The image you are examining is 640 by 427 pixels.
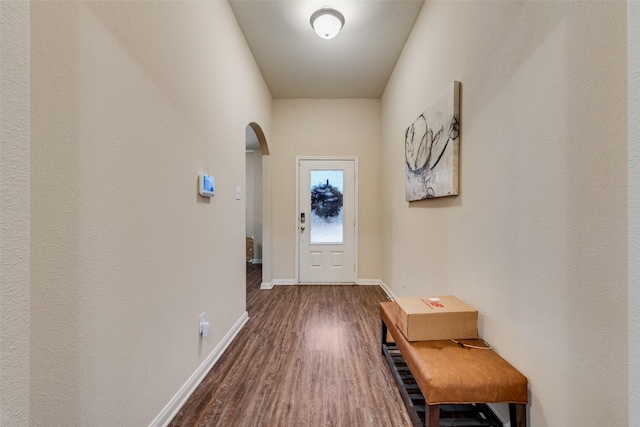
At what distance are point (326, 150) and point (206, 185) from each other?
2.50m

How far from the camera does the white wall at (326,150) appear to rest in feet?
12.8

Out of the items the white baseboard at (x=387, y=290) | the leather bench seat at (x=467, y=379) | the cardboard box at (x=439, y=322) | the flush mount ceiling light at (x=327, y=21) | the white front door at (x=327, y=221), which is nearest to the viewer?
the leather bench seat at (x=467, y=379)

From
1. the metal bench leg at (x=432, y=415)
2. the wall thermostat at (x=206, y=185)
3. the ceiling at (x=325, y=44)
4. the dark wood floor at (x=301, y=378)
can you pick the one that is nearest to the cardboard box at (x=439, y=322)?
the metal bench leg at (x=432, y=415)

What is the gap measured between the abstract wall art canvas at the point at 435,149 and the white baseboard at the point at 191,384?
204 centimetres

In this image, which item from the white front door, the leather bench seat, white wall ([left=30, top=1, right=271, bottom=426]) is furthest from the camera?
the white front door

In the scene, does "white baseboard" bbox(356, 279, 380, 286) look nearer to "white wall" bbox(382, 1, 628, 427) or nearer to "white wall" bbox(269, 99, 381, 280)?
"white wall" bbox(269, 99, 381, 280)

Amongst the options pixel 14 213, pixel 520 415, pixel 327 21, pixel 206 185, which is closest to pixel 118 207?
pixel 14 213

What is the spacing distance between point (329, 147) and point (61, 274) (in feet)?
11.5

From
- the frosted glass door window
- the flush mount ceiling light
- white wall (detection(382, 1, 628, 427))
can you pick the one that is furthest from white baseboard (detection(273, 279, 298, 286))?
the flush mount ceiling light

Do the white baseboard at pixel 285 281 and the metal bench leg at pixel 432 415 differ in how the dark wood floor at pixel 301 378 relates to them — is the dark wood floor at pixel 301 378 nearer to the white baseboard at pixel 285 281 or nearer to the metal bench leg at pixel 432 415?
the metal bench leg at pixel 432 415

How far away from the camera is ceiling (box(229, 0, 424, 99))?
223cm

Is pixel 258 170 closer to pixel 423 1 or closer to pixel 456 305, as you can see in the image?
pixel 423 1

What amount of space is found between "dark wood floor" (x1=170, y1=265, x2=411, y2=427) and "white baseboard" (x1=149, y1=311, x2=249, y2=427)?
0.11 ft

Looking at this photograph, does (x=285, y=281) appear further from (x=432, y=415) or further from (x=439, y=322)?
(x=432, y=415)
